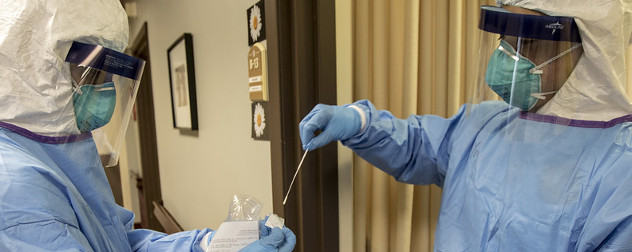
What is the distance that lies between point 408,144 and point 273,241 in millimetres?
466

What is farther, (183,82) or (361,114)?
(183,82)

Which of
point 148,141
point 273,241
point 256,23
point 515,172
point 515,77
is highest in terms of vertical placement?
point 256,23

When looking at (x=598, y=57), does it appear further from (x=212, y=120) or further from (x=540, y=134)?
(x=212, y=120)

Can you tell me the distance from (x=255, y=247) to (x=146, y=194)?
Result: 2973 millimetres

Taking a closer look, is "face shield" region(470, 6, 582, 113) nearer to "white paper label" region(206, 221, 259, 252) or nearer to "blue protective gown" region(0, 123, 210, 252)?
"white paper label" region(206, 221, 259, 252)

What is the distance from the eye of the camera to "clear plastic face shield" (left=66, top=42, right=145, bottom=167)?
58cm

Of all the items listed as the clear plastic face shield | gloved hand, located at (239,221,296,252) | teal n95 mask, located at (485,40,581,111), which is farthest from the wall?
teal n95 mask, located at (485,40,581,111)

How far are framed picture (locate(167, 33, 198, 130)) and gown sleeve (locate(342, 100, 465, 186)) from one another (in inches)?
44.3

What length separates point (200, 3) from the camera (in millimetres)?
1491

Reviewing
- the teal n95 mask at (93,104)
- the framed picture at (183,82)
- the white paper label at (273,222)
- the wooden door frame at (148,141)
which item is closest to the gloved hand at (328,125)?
the white paper label at (273,222)

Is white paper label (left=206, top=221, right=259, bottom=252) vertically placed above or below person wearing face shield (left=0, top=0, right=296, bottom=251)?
below

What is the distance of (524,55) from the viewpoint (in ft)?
2.26

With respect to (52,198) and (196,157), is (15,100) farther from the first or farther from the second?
(196,157)

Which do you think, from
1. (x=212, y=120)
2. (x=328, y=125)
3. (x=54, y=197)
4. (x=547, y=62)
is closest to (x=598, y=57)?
(x=547, y=62)
